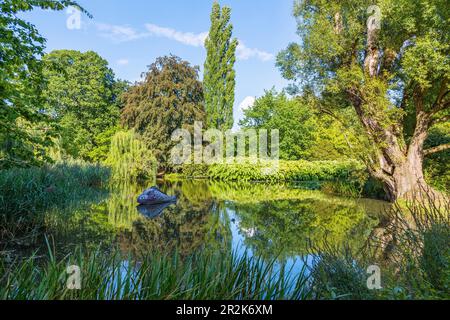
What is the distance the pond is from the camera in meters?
5.07

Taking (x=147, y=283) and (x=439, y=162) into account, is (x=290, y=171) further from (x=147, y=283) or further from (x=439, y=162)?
(x=147, y=283)

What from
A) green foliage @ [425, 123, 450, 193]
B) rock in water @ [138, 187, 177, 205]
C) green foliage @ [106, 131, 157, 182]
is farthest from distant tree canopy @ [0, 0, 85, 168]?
green foliage @ [106, 131, 157, 182]

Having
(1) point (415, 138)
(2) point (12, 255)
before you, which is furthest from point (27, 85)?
(1) point (415, 138)

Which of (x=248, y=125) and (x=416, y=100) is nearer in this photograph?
(x=416, y=100)

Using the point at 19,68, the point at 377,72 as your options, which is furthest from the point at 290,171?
the point at 19,68

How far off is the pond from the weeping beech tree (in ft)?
5.74

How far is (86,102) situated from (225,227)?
22331mm

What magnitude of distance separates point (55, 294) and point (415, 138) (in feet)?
34.4

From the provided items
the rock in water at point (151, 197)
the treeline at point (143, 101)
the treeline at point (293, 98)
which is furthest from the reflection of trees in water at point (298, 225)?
the treeline at point (143, 101)

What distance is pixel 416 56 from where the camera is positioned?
8.38 meters

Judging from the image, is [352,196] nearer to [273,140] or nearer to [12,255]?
[12,255]

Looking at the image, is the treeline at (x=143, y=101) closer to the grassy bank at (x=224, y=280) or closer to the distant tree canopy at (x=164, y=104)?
the distant tree canopy at (x=164, y=104)

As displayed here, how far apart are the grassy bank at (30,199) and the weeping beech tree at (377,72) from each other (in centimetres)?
764

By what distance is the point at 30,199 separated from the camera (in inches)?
262
